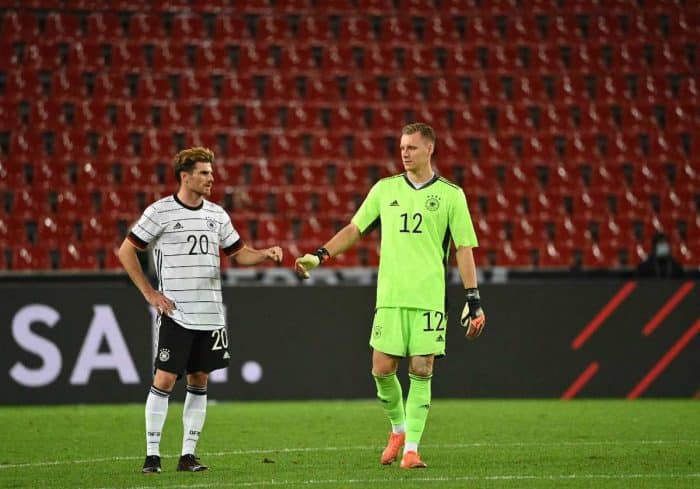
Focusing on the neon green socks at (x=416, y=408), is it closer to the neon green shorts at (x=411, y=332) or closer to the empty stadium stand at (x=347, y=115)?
the neon green shorts at (x=411, y=332)

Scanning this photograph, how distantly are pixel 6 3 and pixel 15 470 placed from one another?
13.6 m

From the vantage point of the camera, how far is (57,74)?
19266 mm

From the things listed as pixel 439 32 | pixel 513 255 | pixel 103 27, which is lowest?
pixel 513 255

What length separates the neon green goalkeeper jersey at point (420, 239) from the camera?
24.4 feet

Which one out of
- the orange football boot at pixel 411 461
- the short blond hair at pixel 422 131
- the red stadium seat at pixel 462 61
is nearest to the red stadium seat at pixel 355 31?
the red stadium seat at pixel 462 61

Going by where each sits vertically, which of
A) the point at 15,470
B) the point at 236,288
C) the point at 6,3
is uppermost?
the point at 6,3

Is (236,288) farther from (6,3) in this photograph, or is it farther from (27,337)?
(6,3)

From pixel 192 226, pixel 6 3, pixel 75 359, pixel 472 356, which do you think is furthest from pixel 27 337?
pixel 6 3

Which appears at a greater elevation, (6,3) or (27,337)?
(6,3)

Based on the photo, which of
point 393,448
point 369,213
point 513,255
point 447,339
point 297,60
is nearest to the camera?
point 393,448

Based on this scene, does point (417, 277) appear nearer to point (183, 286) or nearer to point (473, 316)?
point (473, 316)

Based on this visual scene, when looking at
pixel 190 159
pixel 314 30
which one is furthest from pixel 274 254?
pixel 314 30

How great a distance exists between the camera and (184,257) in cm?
743

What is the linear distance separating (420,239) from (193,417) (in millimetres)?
1769
